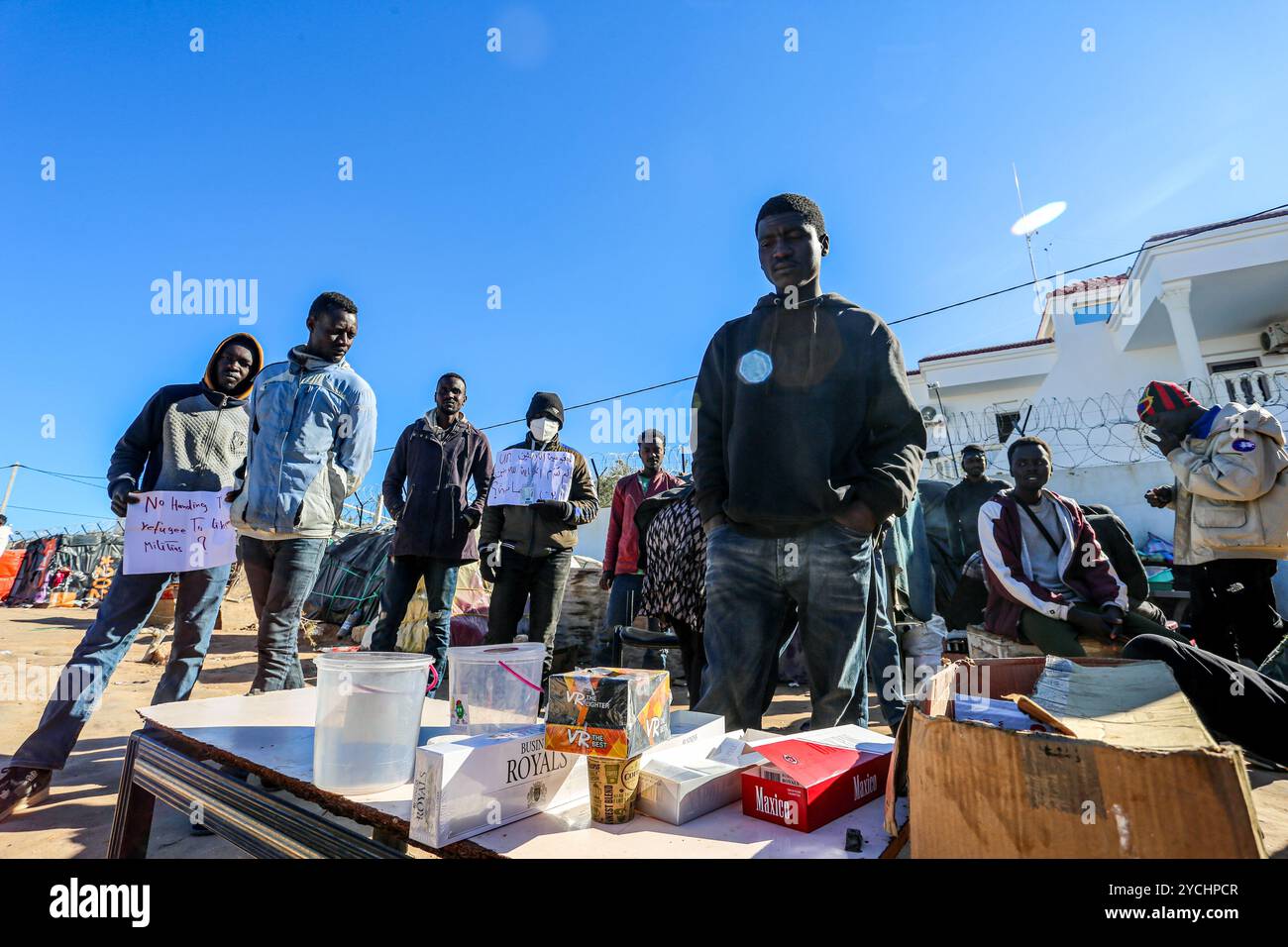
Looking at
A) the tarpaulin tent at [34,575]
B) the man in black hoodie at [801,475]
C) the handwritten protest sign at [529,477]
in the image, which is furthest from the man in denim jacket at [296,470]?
the tarpaulin tent at [34,575]

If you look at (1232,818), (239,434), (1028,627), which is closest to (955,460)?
(1028,627)

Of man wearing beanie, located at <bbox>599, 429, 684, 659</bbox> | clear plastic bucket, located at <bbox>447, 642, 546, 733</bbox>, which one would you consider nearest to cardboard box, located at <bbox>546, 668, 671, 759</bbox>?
clear plastic bucket, located at <bbox>447, 642, 546, 733</bbox>

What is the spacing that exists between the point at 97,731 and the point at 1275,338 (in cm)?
1835

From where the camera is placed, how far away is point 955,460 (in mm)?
8852

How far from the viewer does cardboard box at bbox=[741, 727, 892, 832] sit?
36.2 inches

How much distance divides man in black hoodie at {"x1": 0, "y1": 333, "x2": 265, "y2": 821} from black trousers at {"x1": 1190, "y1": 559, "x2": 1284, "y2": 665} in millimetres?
4959

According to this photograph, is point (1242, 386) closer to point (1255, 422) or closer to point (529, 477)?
point (1255, 422)

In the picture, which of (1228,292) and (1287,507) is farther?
(1228,292)

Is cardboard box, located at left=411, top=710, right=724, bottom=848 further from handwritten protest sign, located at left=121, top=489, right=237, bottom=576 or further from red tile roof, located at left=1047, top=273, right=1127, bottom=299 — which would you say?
red tile roof, located at left=1047, top=273, right=1127, bottom=299

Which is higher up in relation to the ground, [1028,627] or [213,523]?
[213,523]

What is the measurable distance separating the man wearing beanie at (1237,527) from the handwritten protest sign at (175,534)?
15.8 ft

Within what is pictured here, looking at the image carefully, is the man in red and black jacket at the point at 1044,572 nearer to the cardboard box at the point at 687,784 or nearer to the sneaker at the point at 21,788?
the cardboard box at the point at 687,784
